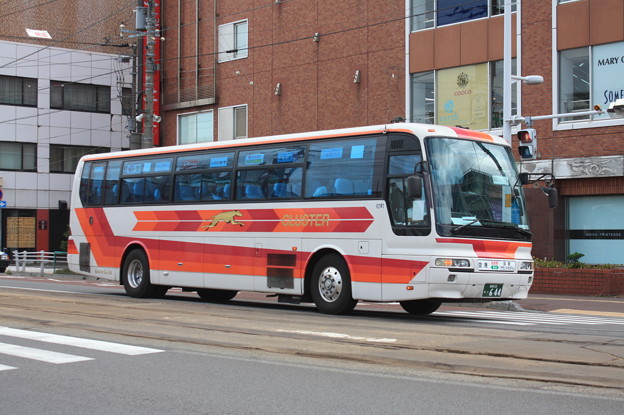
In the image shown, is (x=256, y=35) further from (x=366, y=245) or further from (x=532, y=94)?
(x=366, y=245)

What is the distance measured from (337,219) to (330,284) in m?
1.16

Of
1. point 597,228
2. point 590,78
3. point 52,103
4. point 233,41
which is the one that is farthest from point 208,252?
point 52,103

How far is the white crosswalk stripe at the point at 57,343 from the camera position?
9336 mm

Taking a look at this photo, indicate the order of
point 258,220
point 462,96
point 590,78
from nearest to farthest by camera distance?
1. point 258,220
2. point 590,78
3. point 462,96

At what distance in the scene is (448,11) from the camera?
3044 centimetres

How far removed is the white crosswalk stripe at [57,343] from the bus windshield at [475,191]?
5.73 meters

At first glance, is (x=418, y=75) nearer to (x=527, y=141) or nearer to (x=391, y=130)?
(x=527, y=141)

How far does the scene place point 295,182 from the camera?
16.0 meters

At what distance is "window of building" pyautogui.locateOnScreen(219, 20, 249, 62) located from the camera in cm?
3884

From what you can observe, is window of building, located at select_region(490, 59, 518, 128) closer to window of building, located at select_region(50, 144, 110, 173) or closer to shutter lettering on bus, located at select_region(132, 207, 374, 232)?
shutter lettering on bus, located at select_region(132, 207, 374, 232)

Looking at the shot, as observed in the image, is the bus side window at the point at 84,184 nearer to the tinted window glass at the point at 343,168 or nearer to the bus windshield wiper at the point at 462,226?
the tinted window glass at the point at 343,168

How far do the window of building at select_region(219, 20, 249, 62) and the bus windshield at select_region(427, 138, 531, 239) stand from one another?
2549 centimetres

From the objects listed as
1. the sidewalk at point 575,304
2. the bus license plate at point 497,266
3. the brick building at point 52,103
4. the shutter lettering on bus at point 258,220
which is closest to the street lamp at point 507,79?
the sidewalk at point 575,304

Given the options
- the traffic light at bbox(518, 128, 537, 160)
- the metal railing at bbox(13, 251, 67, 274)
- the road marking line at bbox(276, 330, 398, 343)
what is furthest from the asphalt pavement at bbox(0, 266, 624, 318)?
the metal railing at bbox(13, 251, 67, 274)
